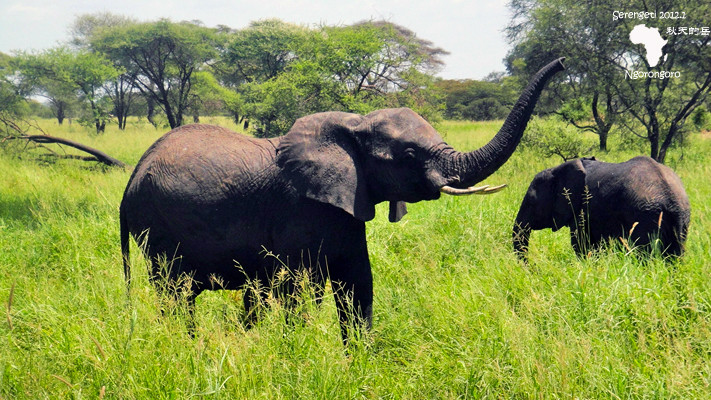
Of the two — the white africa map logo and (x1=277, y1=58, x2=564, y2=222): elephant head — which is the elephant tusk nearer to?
(x1=277, y1=58, x2=564, y2=222): elephant head

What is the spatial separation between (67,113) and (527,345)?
45.8 meters

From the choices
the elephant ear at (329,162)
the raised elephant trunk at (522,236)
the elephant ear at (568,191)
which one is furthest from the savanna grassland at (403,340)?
the elephant ear at (568,191)

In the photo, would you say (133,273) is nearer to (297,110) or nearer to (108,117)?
(297,110)

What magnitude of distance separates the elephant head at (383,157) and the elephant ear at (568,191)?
9.51 ft

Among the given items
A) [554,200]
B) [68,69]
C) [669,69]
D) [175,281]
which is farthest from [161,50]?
[175,281]

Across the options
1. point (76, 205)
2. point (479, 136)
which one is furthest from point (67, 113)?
point (76, 205)

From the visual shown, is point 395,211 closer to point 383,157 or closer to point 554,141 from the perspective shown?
point 383,157

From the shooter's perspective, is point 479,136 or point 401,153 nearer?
point 401,153

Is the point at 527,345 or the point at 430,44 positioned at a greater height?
the point at 430,44

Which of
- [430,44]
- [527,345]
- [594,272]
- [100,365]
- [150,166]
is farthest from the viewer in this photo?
[430,44]

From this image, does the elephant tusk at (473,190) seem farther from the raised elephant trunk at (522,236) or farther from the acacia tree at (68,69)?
the acacia tree at (68,69)

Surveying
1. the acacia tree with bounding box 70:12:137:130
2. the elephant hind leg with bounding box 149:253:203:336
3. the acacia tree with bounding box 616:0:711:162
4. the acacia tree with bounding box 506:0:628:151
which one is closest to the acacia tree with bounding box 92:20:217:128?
the acacia tree with bounding box 70:12:137:130

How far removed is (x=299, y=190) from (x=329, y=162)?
236 millimetres

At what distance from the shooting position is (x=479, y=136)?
784 inches
